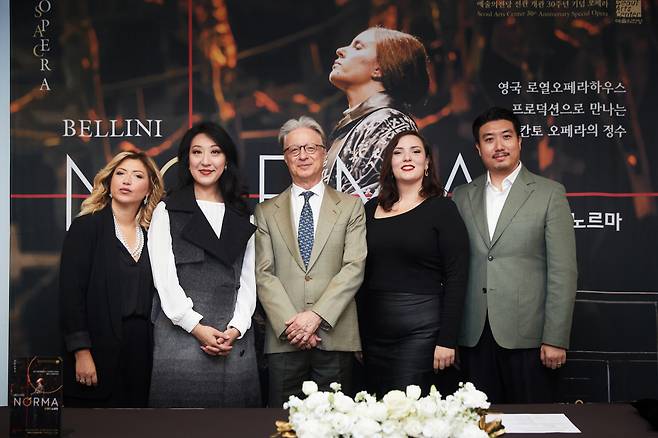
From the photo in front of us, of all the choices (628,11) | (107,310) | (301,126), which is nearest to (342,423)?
(107,310)

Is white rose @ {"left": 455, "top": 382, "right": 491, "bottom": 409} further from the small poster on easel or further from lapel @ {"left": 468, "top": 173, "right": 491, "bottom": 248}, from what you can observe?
lapel @ {"left": 468, "top": 173, "right": 491, "bottom": 248}

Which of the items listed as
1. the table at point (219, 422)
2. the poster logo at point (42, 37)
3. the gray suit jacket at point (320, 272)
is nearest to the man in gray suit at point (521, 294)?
the gray suit jacket at point (320, 272)

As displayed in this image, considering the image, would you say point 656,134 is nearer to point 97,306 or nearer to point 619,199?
point 619,199

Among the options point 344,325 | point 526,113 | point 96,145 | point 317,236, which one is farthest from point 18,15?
point 526,113

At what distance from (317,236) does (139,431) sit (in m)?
1.68

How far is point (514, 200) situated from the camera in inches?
145

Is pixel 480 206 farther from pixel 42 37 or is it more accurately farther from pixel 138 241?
pixel 42 37

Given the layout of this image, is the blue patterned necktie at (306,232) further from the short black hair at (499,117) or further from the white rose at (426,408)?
the white rose at (426,408)

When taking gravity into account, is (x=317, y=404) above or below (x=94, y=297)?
below

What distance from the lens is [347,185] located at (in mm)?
4422

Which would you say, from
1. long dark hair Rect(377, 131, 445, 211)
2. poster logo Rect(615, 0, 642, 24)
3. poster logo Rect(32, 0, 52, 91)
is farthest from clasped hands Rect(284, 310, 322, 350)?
poster logo Rect(615, 0, 642, 24)

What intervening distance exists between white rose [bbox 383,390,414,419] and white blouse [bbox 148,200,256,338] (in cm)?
194

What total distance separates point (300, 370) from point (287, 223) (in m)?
0.68

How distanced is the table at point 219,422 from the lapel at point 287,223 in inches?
53.3
